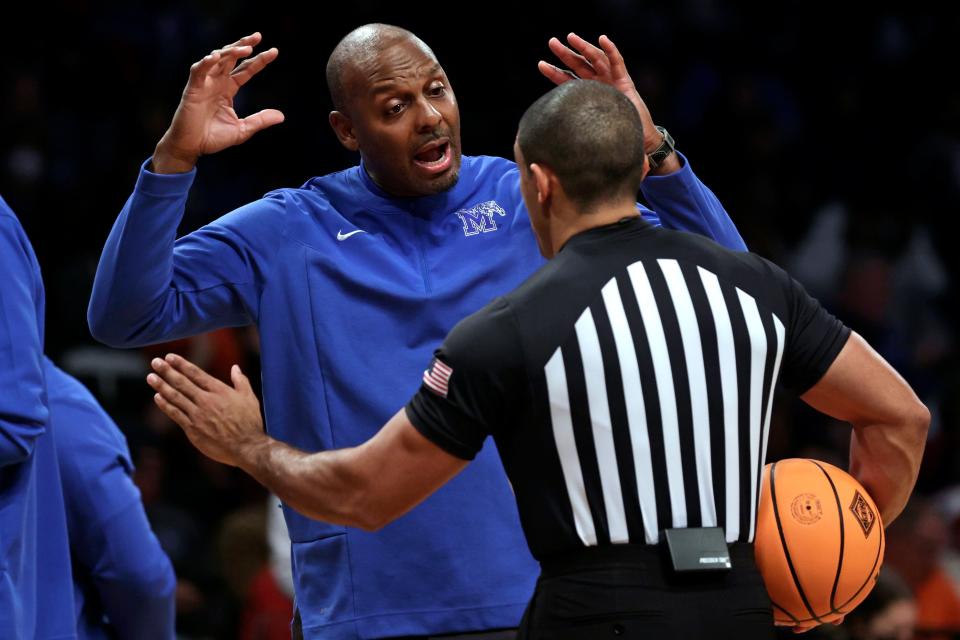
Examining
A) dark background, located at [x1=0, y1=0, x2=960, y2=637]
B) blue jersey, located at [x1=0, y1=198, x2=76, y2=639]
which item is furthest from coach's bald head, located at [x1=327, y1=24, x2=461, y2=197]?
dark background, located at [x1=0, y1=0, x2=960, y2=637]

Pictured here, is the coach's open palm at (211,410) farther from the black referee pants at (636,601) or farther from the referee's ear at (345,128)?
the referee's ear at (345,128)

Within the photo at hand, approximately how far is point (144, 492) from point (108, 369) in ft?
4.96

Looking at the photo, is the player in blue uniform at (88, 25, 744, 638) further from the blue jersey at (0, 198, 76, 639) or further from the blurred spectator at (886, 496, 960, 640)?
the blurred spectator at (886, 496, 960, 640)

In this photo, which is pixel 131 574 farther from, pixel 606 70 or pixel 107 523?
pixel 606 70

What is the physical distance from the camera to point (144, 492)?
6.79 m

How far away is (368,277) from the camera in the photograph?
3.74 m

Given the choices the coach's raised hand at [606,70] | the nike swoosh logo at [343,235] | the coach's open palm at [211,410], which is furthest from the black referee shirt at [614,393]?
the nike swoosh logo at [343,235]

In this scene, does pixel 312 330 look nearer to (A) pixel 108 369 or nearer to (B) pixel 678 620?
(B) pixel 678 620

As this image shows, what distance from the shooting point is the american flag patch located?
287cm

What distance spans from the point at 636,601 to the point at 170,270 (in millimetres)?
1511

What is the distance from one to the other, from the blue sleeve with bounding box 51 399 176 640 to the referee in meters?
→ 1.20

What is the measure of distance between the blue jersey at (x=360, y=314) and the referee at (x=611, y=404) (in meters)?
0.57

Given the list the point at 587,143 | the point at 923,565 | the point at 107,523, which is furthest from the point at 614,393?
the point at 923,565

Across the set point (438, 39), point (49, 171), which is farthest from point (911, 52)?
point (49, 171)
